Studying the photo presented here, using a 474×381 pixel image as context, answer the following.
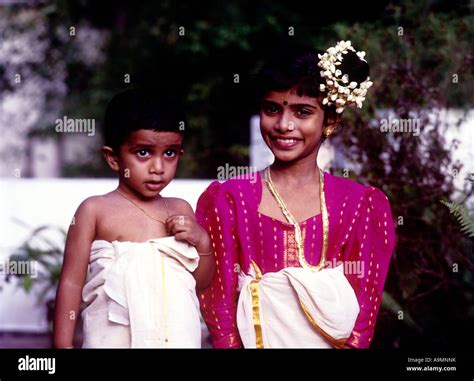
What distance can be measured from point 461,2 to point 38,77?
5143mm

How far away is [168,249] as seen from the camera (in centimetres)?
378

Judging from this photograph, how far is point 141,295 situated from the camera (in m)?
3.73

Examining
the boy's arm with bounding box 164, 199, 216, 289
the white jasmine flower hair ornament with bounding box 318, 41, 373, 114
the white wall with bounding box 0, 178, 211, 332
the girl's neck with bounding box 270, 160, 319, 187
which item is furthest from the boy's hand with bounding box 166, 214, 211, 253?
the white wall with bounding box 0, 178, 211, 332

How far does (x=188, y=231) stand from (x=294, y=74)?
755 millimetres

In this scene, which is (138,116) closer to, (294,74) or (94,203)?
(94,203)

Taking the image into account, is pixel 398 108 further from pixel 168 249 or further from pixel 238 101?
pixel 238 101

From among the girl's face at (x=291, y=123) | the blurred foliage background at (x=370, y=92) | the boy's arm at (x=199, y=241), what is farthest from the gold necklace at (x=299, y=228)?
the blurred foliage background at (x=370, y=92)

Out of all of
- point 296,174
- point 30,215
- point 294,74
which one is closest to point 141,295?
point 296,174

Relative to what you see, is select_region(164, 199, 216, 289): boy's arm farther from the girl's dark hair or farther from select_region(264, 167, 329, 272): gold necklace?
the girl's dark hair

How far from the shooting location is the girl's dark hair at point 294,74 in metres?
3.91

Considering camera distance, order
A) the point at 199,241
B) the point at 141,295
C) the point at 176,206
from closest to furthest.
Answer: the point at 141,295
the point at 199,241
the point at 176,206

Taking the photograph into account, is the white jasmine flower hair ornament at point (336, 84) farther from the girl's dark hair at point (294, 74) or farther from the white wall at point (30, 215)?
the white wall at point (30, 215)

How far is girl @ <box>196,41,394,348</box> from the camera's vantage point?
3895mm

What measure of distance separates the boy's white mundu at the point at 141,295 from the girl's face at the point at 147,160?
0.75 feet
